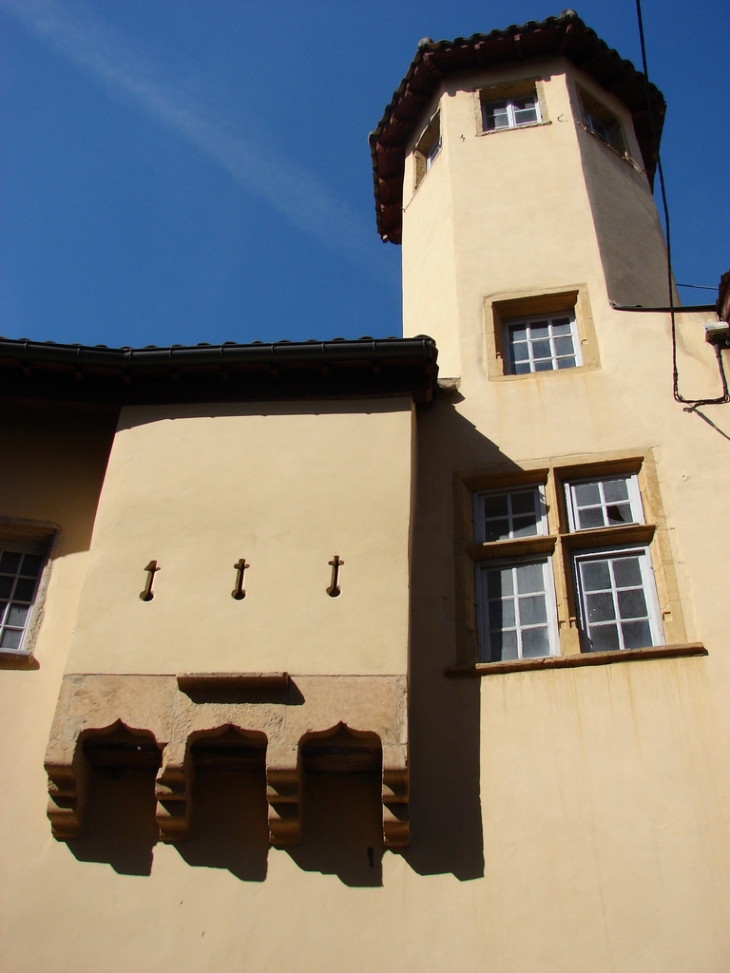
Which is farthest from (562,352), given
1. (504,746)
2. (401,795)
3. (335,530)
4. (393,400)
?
(401,795)

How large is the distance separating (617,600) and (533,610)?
68 centimetres

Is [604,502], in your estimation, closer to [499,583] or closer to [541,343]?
[499,583]

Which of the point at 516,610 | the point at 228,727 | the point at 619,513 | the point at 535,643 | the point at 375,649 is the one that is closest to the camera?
the point at 228,727

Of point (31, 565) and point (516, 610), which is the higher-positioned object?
point (31, 565)

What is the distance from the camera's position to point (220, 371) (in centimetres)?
937

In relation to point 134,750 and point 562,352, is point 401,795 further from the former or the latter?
point 562,352

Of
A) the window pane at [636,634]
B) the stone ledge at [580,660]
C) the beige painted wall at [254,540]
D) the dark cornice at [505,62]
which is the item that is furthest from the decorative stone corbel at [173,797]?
the dark cornice at [505,62]

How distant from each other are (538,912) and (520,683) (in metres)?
1.71

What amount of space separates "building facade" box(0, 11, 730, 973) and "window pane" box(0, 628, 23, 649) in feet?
0.09

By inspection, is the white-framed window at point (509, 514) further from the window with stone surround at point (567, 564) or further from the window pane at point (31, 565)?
the window pane at point (31, 565)

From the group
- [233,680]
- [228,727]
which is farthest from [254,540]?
[228,727]

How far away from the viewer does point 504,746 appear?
7387 mm

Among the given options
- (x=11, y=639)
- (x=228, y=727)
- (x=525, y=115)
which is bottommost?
(x=228, y=727)

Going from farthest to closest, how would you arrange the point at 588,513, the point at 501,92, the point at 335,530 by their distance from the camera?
the point at 501,92 < the point at 588,513 < the point at 335,530
